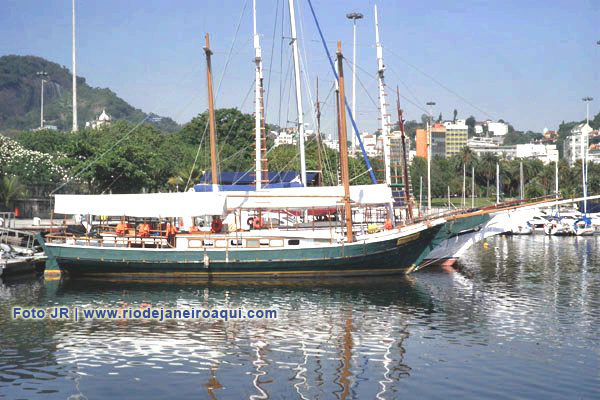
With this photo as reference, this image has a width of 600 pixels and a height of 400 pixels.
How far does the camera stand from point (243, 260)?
3747 centimetres

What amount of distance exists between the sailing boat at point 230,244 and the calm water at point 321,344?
49.8 inches

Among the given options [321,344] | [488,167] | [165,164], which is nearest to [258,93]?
[321,344]

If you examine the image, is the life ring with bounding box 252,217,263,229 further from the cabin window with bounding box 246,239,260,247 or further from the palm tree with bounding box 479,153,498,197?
the palm tree with bounding box 479,153,498,197

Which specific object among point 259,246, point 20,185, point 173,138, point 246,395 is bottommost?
point 246,395

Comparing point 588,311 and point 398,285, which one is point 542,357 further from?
point 398,285

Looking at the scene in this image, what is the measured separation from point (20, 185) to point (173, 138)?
53.1 metres

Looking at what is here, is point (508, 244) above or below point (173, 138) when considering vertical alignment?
below

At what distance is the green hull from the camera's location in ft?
122

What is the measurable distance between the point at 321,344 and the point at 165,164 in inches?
2577

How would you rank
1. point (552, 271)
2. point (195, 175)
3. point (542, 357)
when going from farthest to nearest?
point (195, 175) < point (552, 271) < point (542, 357)

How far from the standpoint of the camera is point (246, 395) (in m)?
18.8

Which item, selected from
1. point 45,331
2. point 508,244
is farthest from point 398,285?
point 508,244

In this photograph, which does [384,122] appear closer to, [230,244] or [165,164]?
[230,244]

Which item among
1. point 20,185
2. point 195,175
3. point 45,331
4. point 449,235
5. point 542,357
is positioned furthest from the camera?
point 195,175
